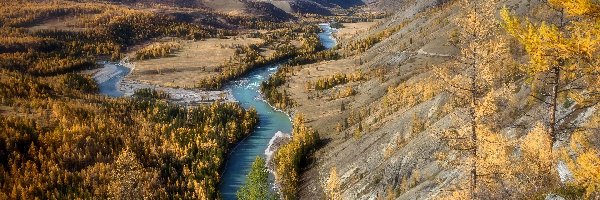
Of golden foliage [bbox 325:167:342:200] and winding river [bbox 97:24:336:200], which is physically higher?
golden foliage [bbox 325:167:342:200]

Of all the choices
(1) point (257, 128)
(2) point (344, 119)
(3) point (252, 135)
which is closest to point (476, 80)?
(2) point (344, 119)

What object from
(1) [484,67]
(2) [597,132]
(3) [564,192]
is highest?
(1) [484,67]

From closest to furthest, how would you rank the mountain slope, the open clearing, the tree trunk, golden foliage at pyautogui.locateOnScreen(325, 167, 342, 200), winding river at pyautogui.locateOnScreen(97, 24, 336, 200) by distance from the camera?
1. the tree trunk
2. the mountain slope
3. golden foliage at pyautogui.locateOnScreen(325, 167, 342, 200)
4. winding river at pyautogui.locateOnScreen(97, 24, 336, 200)
5. the open clearing

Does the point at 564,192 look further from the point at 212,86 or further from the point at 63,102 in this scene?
the point at 212,86

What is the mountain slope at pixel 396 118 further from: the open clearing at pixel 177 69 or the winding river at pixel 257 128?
the open clearing at pixel 177 69

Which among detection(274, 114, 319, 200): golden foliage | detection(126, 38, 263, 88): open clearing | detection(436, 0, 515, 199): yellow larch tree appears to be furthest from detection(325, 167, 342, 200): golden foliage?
detection(126, 38, 263, 88): open clearing

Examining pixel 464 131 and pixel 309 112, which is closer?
pixel 464 131

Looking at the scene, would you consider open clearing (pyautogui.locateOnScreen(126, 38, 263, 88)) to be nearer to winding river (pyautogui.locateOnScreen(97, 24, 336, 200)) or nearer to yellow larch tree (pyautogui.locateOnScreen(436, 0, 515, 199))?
winding river (pyautogui.locateOnScreen(97, 24, 336, 200))

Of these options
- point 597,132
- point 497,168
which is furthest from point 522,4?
point 497,168
